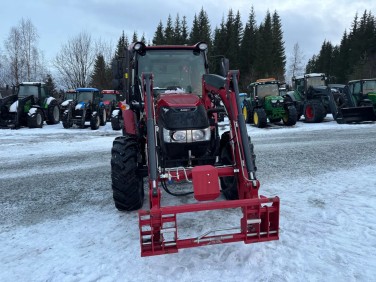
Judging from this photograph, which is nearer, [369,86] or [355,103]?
[355,103]

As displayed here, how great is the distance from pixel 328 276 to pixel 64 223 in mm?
3037

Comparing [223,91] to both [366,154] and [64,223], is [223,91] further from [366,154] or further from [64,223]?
[366,154]

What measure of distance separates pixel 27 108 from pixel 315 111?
566 inches

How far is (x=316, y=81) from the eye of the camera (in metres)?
17.7

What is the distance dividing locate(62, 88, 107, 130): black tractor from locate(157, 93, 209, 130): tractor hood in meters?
12.7

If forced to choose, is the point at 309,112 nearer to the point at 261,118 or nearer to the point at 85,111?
the point at 261,118

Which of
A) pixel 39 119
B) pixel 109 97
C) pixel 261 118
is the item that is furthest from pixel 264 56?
pixel 39 119

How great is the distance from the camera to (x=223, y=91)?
12.7 ft

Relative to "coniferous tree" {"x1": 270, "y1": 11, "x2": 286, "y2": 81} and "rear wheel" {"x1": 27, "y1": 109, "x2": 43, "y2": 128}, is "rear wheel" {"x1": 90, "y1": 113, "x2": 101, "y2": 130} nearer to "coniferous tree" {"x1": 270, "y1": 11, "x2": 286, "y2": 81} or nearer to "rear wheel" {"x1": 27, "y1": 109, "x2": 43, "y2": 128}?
"rear wheel" {"x1": 27, "y1": 109, "x2": 43, "y2": 128}

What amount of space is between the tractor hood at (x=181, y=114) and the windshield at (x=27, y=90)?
1564cm

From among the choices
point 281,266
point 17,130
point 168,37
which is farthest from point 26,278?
point 168,37

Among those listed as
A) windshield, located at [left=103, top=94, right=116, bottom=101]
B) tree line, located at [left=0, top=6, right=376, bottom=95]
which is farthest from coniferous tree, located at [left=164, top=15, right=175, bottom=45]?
windshield, located at [left=103, top=94, right=116, bottom=101]

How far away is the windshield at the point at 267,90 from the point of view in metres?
16.0

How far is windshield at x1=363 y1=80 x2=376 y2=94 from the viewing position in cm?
1534
